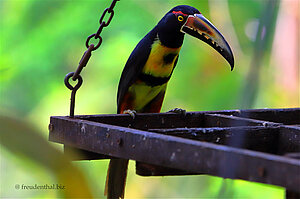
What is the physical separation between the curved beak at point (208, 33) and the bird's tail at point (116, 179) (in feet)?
1.99

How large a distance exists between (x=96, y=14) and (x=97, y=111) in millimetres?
850

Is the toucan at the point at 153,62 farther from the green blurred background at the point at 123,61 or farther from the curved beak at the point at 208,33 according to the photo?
the green blurred background at the point at 123,61

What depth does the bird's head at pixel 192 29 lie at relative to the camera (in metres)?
2.30

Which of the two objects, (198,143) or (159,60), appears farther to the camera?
(159,60)

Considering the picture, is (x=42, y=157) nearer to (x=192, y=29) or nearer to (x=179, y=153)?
(x=179, y=153)

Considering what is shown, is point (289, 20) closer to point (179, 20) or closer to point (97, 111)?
point (97, 111)

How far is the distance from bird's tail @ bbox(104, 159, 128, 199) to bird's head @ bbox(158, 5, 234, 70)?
615 mm

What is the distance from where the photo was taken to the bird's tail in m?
2.31

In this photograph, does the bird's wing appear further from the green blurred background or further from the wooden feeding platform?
the green blurred background

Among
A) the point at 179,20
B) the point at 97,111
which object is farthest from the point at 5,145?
the point at 97,111

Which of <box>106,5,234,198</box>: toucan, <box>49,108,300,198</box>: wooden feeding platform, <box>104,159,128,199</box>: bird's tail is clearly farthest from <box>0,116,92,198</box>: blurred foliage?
<box>106,5,234,198</box>: toucan

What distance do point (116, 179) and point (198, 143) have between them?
1.04 metres

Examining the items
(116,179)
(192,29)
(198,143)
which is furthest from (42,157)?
(192,29)

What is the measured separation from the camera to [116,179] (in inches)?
92.6
